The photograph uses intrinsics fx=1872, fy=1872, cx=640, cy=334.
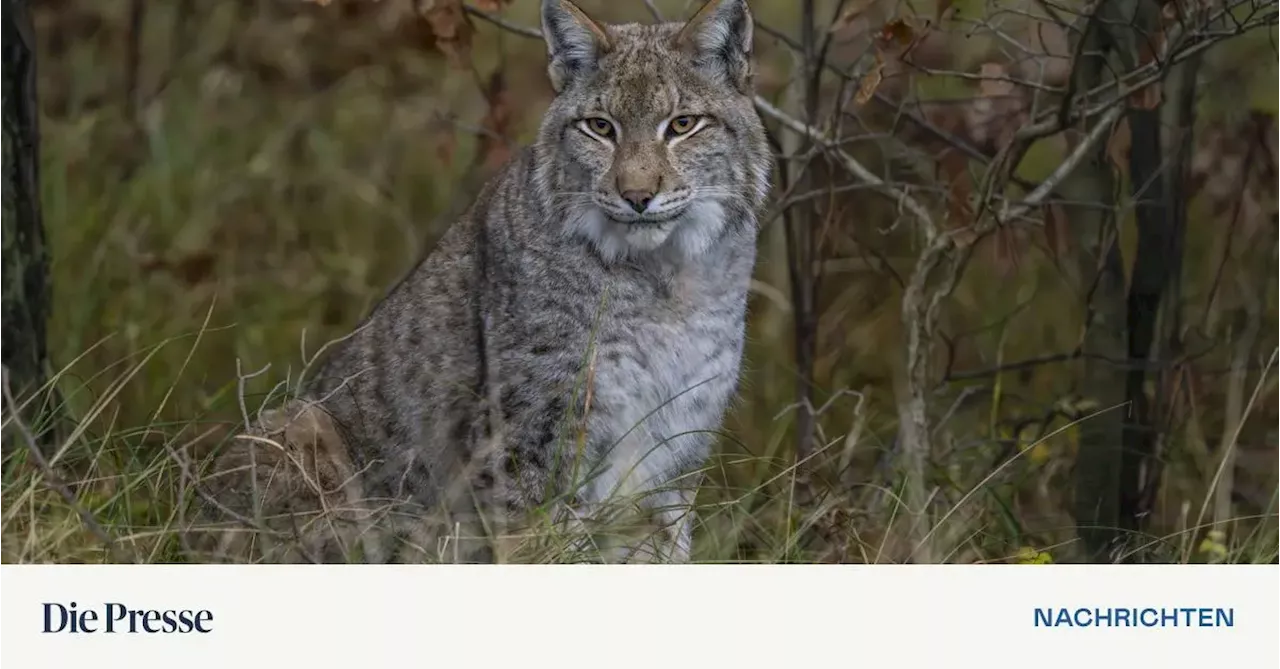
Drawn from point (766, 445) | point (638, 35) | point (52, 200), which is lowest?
point (766, 445)

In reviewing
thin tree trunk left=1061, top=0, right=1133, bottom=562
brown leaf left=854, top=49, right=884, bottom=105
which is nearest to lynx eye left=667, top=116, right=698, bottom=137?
brown leaf left=854, top=49, right=884, bottom=105

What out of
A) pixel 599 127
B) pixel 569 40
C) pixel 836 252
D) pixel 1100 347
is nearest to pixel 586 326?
pixel 599 127

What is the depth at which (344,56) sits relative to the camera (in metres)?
8.90

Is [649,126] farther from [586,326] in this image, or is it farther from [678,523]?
[678,523]

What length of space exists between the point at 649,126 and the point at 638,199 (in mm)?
259

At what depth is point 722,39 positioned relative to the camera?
17.6 ft

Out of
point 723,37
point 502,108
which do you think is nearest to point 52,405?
point 502,108

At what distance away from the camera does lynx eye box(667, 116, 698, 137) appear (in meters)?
5.36

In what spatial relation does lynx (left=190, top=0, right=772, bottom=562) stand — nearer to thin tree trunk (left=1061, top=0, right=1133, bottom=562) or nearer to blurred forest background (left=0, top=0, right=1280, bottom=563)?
blurred forest background (left=0, top=0, right=1280, bottom=563)

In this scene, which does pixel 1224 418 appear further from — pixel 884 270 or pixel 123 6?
pixel 123 6

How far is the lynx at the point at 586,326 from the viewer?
5301 millimetres

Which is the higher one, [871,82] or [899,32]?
[899,32]

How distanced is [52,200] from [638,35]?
3423mm

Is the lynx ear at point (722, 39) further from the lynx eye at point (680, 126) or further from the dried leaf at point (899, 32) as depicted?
the dried leaf at point (899, 32)
